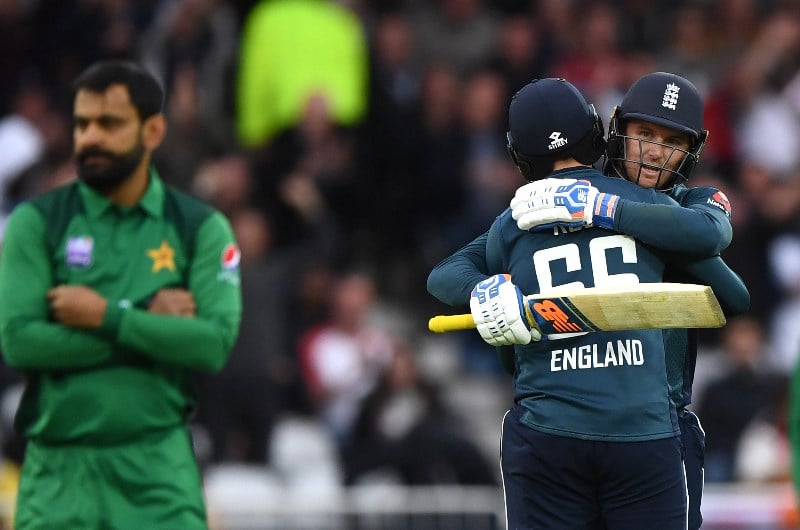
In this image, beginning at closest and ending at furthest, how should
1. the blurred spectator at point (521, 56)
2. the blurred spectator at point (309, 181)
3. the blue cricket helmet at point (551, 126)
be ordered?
the blue cricket helmet at point (551, 126), the blurred spectator at point (309, 181), the blurred spectator at point (521, 56)

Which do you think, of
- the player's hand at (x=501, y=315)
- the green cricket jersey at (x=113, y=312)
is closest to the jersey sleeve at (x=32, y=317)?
the green cricket jersey at (x=113, y=312)

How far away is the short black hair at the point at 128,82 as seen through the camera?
548 centimetres

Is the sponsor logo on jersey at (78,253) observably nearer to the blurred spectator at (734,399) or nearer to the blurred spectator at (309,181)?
the blurred spectator at (309,181)

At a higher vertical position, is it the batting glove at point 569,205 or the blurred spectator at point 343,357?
the batting glove at point 569,205

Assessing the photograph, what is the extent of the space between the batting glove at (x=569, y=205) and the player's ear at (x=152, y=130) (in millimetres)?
1716

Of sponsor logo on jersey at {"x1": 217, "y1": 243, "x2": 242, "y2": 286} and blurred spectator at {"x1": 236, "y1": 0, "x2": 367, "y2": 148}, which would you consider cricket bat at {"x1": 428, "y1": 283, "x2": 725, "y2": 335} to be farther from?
blurred spectator at {"x1": 236, "y1": 0, "x2": 367, "y2": 148}

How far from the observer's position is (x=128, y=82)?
18.1ft

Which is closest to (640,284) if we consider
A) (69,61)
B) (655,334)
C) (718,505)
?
(655,334)

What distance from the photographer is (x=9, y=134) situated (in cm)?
1079

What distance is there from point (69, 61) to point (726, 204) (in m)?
7.75

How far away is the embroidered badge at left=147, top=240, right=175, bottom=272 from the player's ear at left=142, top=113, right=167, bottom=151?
384mm

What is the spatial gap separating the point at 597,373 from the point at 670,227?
46cm

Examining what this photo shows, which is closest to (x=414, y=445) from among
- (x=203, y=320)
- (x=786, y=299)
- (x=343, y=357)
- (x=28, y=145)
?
(x=343, y=357)

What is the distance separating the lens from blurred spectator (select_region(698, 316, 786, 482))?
9977 millimetres
